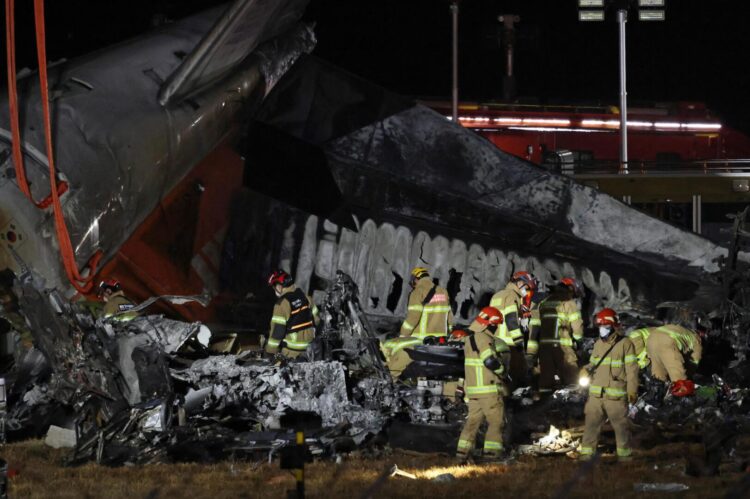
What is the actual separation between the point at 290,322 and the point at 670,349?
4.73m

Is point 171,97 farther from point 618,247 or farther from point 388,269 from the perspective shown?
point 618,247

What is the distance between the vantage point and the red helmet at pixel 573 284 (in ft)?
46.1

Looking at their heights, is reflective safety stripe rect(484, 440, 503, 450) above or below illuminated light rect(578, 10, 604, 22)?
below

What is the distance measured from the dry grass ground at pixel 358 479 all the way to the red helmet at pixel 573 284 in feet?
13.2

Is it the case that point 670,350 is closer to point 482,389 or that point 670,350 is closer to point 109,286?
point 482,389

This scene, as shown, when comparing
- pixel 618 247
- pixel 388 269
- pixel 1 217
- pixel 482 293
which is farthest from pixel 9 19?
pixel 618 247

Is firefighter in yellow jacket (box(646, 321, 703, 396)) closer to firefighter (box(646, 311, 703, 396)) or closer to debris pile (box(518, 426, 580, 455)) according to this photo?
firefighter (box(646, 311, 703, 396))

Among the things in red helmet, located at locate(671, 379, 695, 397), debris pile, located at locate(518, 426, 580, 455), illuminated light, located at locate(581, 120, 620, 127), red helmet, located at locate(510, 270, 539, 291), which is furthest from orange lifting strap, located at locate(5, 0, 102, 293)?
illuminated light, located at locate(581, 120, 620, 127)

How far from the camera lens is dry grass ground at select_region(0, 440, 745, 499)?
8469 millimetres

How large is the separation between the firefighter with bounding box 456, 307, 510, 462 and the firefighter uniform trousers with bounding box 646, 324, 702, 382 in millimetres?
3346

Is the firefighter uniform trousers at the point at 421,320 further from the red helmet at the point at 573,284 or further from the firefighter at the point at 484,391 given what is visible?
the firefighter at the point at 484,391

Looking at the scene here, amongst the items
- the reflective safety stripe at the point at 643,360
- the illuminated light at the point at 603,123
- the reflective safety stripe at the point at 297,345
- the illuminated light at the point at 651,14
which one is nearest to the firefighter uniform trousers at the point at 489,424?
the reflective safety stripe at the point at 297,345

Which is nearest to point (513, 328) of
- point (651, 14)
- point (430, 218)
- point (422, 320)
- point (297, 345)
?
point (422, 320)

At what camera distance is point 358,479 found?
9.05 meters
